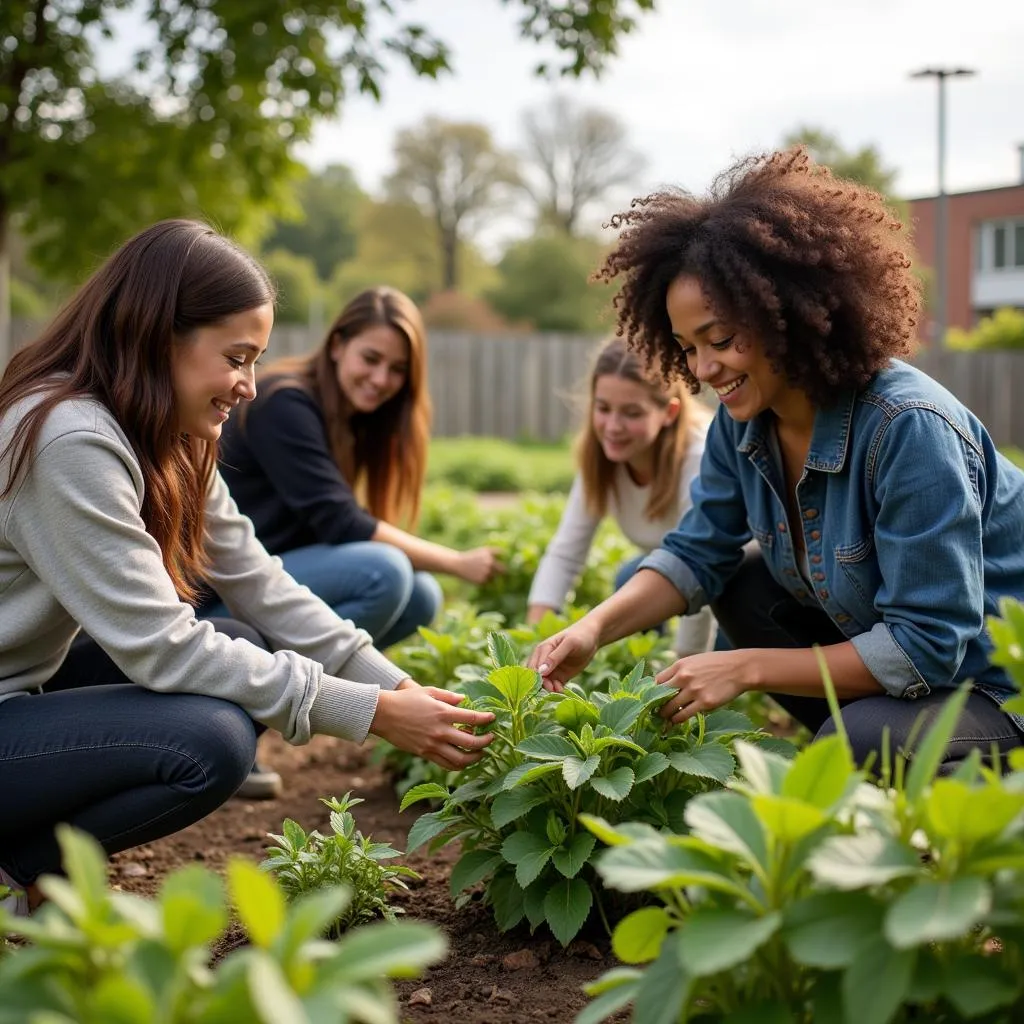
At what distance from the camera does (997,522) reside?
2.42 meters

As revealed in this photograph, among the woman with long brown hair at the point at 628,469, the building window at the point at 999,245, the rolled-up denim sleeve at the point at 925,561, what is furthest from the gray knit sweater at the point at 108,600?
the building window at the point at 999,245

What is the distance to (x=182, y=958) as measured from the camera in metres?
1.10

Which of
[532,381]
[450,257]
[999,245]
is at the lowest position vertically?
[532,381]

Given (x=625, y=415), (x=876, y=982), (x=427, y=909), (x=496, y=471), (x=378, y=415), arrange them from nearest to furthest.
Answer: (x=876, y=982) < (x=427, y=909) < (x=625, y=415) < (x=378, y=415) < (x=496, y=471)

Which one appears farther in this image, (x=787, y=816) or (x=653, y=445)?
(x=653, y=445)

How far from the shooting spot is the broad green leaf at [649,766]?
207 cm

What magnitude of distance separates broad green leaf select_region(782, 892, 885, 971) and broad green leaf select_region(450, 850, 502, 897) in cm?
108

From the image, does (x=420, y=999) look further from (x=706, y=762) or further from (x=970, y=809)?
(x=970, y=809)

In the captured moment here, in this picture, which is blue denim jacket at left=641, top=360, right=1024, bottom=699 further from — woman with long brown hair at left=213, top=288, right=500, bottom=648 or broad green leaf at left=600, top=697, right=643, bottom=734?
woman with long brown hair at left=213, top=288, right=500, bottom=648

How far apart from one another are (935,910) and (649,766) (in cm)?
97

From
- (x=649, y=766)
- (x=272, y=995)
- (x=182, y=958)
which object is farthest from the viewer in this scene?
(x=649, y=766)

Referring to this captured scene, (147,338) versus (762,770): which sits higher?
(147,338)

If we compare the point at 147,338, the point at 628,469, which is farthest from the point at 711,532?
the point at 147,338

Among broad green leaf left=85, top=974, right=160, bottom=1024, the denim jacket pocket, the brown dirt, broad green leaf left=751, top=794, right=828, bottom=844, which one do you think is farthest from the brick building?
broad green leaf left=85, top=974, right=160, bottom=1024
